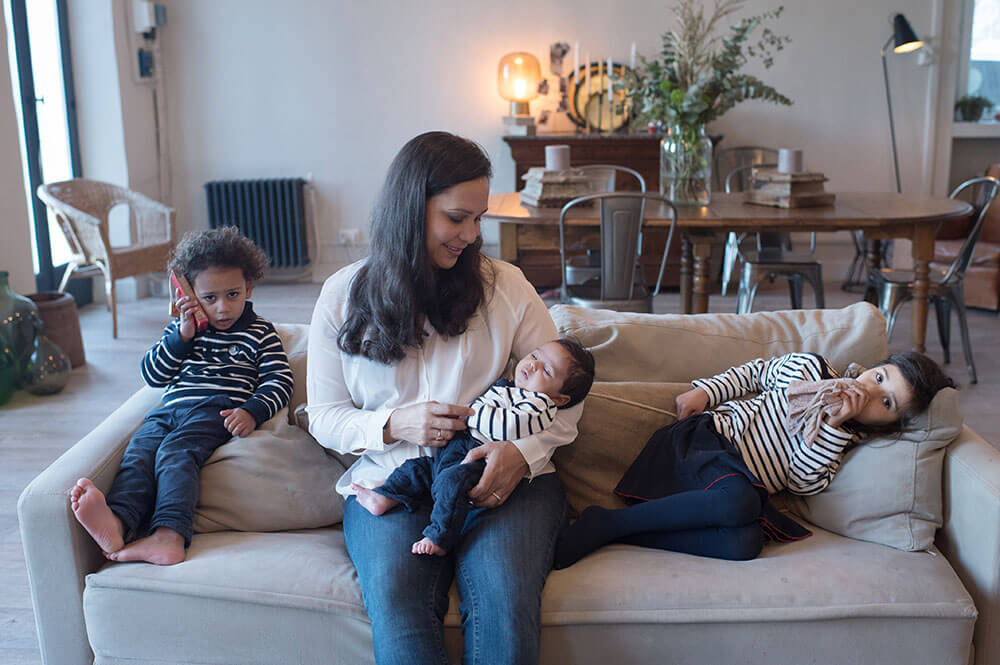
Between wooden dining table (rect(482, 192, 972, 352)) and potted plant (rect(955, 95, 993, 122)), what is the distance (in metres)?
2.13

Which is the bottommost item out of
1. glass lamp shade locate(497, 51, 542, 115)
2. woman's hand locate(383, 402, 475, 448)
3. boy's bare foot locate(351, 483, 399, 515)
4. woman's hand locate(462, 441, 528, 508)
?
boy's bare foot locate(351, 483, 399, 515)

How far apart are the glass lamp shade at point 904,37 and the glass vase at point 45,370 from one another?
15.5 ft

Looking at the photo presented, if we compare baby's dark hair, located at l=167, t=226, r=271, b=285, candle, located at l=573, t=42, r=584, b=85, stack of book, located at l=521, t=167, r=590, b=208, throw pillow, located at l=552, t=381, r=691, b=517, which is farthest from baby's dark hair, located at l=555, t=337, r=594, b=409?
candle, located at l=573, t=42, r=584, b=85

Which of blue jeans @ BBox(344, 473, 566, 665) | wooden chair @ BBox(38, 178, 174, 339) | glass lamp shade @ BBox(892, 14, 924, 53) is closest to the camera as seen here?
blue jeans @ BBox(344, 473, 566, 665)

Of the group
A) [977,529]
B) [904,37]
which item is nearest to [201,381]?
[977,529]

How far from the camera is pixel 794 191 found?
3709 mm

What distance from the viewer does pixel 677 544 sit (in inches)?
66.4

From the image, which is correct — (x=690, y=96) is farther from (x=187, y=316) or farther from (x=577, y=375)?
(x=187, y=316)

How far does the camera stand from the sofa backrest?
6.61 feet

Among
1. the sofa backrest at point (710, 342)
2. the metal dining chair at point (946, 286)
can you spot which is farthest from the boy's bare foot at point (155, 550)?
the metal dining chair at point (946, 286)

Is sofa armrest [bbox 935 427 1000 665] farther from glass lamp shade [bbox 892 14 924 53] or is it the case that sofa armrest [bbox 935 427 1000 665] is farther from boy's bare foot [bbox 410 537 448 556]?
glass lamp shade [bbox 892 14 924 53]

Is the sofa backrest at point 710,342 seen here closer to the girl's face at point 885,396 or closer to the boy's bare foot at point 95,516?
the girl's face at point 885,396

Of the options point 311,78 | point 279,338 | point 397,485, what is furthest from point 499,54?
point 397,485

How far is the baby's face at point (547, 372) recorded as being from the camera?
5.60 ft
